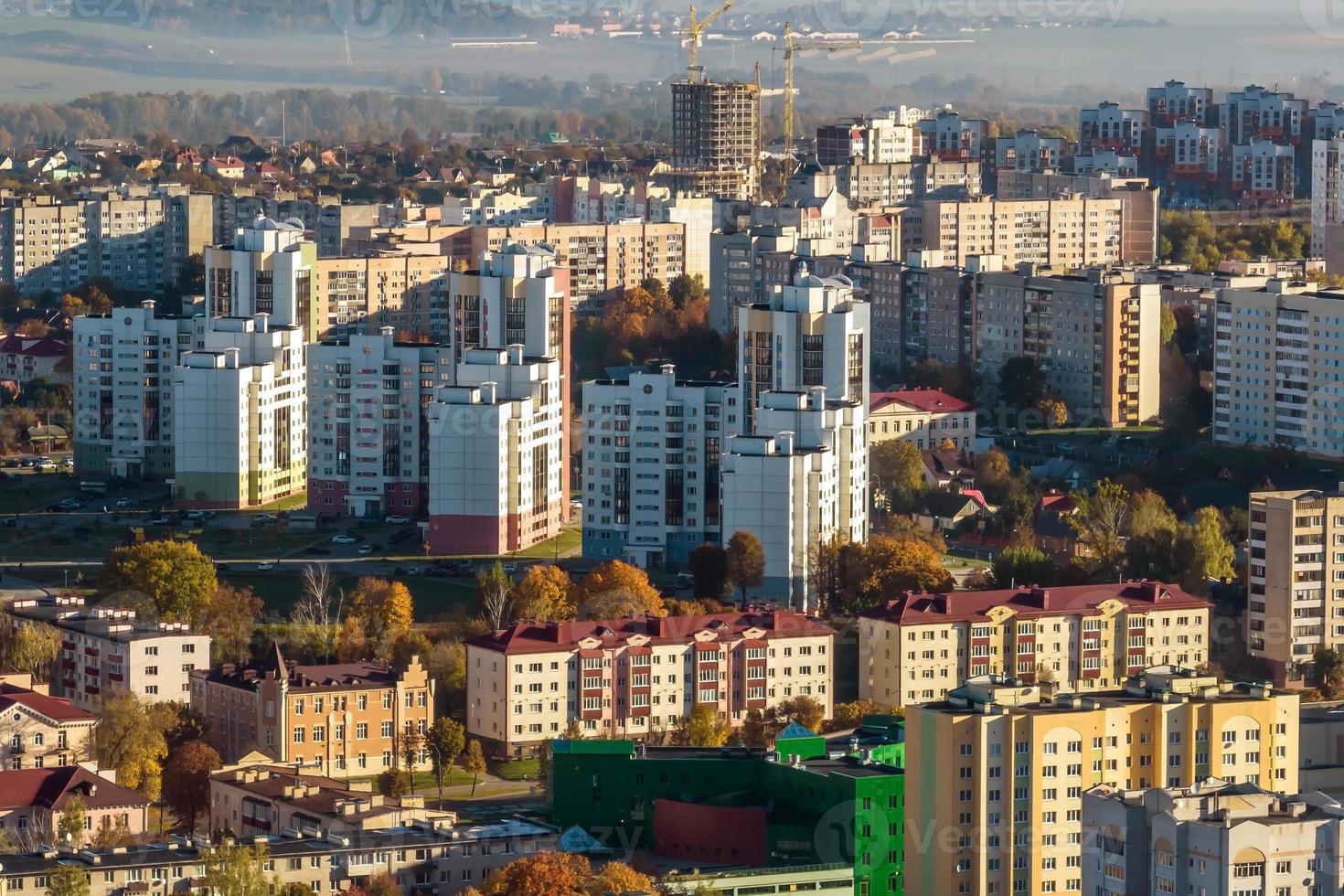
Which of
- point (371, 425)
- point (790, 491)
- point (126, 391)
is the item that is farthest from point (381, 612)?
point (126, 391)

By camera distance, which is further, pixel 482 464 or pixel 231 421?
pixel 231 421

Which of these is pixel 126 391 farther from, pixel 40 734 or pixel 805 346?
pixel 40 734

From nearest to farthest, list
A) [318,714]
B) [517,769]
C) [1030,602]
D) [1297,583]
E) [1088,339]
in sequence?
[318,714] → [517,769] → [1030,602] → [1297,583] → [1088,339]

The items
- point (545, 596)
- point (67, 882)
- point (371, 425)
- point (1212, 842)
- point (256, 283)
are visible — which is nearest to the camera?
point (1212, 842)

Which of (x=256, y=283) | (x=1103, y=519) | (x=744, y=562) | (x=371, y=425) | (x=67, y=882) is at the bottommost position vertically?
(x=67, y=882)

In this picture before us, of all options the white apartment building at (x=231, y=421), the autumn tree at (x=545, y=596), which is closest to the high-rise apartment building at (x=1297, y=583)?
the autumn tree at (x=545, y=596)

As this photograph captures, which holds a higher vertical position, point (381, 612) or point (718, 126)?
point (718, 126)

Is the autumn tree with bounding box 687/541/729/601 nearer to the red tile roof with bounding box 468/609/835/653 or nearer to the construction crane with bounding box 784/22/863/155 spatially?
the red tile roof with bounding box 468/609/835/653
